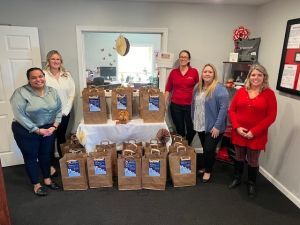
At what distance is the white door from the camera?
2787 mm

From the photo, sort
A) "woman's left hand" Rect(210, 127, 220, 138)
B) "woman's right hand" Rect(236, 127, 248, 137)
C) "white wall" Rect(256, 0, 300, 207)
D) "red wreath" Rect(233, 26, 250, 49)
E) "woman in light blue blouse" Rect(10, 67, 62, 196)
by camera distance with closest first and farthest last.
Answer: "woman in light blue blouse" Rect(10, 67, 62, 196)
"woman's right hand" Rect(236, 127, 248, 137)
"white wall" Rect(256, 0, 300, 207)
"woman's left hand" Rect(210, 127, 220, 138)
"red wreath" Rect(233, 26, 250, 49)

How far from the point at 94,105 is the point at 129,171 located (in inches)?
33.5

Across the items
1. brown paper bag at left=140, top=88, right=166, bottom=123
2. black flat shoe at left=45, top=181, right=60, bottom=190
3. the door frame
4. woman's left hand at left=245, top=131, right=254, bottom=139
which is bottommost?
black flat shoe at left=45, top=181, right=60, bottom=190

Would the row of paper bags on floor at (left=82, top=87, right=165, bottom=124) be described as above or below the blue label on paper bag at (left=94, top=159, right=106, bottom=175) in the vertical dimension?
above

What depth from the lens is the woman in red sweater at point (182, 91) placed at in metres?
2.98

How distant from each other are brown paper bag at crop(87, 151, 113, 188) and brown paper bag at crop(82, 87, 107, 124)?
0.42m

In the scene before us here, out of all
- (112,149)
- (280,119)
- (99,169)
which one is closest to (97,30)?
(112,149)

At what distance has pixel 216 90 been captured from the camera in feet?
8.18

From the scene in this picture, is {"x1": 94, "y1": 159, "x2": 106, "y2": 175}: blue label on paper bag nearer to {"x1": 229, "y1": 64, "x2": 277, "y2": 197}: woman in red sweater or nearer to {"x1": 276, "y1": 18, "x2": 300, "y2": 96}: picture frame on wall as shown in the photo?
{"x1": 229, "y1": 64, "x2": 277, "y2": 197}: woman in red sweater

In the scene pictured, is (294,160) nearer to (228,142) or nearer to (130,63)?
(228,142)

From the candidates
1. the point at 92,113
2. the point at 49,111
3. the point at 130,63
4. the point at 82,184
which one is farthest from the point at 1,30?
the point at 130,63

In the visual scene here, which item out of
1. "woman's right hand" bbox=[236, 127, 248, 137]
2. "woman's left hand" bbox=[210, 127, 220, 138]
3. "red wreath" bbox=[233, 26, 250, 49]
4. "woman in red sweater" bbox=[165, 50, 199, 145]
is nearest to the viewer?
"woman's right hand" bbox=[236, 127, 248, 137]

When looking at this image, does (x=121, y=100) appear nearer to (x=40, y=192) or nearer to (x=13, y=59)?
(x=40, y=192)

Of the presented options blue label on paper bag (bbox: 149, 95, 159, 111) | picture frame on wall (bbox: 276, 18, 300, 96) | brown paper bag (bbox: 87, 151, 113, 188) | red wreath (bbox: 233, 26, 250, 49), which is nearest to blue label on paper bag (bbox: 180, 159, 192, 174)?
blue label on paper bag (bbox: 149, 95, 159, 111)
